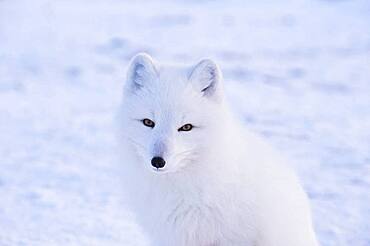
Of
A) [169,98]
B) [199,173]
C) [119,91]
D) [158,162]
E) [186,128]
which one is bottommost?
[119,91]

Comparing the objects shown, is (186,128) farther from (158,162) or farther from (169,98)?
(158,162)

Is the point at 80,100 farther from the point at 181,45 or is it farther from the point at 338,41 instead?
the point at 338,41

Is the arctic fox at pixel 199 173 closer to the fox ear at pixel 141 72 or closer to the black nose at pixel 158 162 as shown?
the fox ear at pixel 141 72

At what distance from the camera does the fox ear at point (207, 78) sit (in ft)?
10.7

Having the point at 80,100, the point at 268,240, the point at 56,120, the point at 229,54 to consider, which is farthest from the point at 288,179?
the point at 229,54

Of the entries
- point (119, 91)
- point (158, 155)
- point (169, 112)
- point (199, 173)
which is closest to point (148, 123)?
point (169, 112)

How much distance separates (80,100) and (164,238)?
209 inches

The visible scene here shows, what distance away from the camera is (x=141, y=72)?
131 inches

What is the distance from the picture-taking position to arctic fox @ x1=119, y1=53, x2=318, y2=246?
312cm

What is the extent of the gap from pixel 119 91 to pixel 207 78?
5.67 m

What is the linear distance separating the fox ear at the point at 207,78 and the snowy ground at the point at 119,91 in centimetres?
83

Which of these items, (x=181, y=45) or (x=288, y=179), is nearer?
(x=288, y=179)

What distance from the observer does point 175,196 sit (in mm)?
3227

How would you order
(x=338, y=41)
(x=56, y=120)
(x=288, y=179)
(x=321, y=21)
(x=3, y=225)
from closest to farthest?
1. (x=288, y=179)
2. (x=3, y=225)
3. (x=56, y=120)
4. (x=338, y=41)
5. (x=321, y=21)
